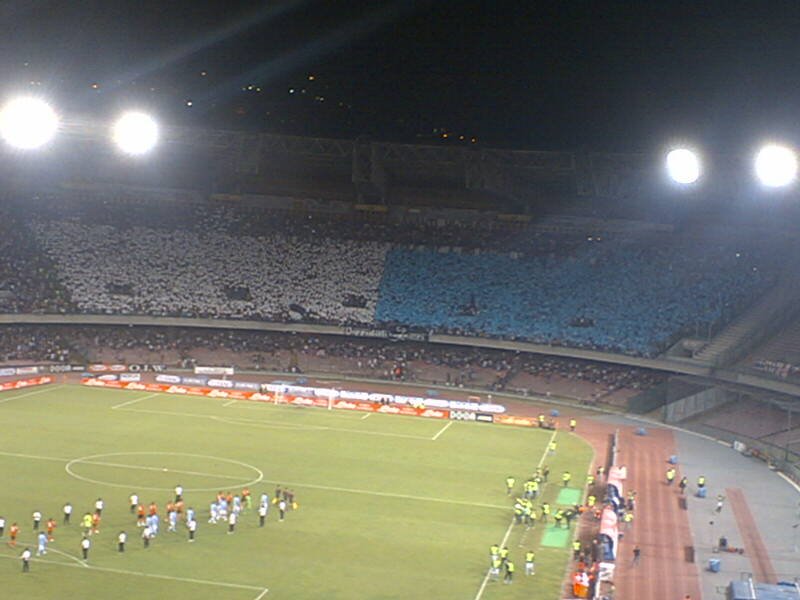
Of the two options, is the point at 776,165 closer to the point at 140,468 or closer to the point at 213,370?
the point at 140,468

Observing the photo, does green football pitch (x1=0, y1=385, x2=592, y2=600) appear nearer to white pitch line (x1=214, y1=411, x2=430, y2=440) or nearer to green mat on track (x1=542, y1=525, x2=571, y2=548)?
white pitch line (x1=214, y1=411, x2=430, y2=440)

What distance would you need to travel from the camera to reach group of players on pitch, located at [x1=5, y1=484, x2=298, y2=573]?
1262 inches

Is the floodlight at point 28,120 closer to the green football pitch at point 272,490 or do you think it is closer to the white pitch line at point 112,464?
the green football pitch at point 272,490

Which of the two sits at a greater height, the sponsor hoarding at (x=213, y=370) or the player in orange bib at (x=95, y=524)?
the sponsor hoarding at (x=213, y=370)

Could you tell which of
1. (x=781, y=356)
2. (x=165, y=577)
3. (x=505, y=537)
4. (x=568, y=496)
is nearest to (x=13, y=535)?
(x=165, y=577)

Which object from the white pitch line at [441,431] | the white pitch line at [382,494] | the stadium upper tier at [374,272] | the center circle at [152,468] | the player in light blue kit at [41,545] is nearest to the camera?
the player in light blue kit at [41,545]

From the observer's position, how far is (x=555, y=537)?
1433 inches

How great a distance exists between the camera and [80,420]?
53406mm

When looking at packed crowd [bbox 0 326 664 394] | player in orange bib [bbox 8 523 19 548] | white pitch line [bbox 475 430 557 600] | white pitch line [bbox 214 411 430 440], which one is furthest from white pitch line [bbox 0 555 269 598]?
packed crowd [bbox 0 326 664 394]

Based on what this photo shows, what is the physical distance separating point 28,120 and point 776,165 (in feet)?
82.4

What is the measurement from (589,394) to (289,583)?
40965mm

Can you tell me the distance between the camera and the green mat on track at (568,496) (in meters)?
41.5

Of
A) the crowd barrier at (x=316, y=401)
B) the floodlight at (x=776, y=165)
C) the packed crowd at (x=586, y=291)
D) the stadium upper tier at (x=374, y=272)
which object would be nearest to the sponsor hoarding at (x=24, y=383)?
the crowd barrier at (x=316, y=401)

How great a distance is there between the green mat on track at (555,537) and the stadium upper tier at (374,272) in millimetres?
31764
